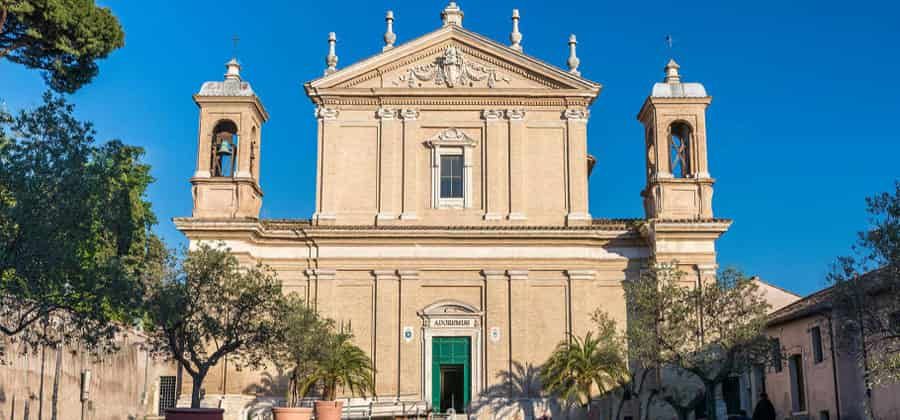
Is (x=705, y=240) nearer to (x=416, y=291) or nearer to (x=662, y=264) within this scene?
(x=662, y=264)

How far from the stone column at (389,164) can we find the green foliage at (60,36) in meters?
11.9

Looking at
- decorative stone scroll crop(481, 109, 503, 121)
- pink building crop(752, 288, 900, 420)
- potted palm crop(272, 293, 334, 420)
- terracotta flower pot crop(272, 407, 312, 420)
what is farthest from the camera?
decorative stone scroll crop(481, 109, 503, 121)

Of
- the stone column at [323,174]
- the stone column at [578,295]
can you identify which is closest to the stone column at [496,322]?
the stone column at [578,295]

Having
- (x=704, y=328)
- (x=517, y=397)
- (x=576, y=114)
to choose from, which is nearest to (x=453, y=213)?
(x=576, y=114)

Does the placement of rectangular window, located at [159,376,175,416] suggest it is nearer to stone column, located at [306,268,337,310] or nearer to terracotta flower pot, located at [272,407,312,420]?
stone column, located at [306,268,337,310]

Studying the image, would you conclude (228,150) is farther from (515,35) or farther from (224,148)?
(515,35)

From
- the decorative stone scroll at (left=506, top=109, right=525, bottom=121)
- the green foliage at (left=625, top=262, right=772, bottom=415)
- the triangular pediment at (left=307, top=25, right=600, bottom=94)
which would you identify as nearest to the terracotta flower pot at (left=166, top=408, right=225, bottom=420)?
the green foliage at (left=625, top=262, right=772, bottom=415)

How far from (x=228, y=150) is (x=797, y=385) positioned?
713 inches

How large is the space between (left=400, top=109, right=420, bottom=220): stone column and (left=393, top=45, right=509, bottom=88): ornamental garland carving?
97 cm

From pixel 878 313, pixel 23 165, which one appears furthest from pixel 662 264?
pixel 23 165

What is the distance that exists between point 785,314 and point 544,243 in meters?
7.91

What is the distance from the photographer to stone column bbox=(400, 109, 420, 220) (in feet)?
95.7

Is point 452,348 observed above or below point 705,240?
below

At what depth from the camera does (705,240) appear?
92.0ft
